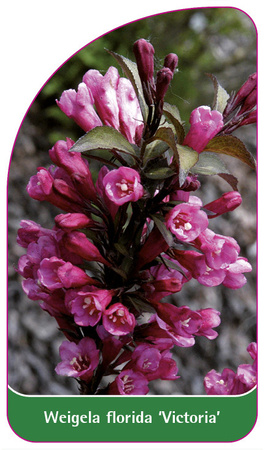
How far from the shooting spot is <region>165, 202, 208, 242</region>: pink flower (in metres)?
0.69

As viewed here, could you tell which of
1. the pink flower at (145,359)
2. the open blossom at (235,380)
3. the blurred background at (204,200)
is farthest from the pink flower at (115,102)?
the blurred background at (204,200)

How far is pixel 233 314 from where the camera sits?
2.36 m

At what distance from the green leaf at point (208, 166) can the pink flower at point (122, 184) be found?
3.4 inches

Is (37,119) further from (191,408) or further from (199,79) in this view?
(191,408)

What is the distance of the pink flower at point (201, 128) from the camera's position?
0.71 metres

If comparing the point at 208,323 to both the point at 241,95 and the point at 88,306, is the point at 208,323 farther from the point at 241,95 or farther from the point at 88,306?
the point at 241,95

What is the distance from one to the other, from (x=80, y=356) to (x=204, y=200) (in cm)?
180

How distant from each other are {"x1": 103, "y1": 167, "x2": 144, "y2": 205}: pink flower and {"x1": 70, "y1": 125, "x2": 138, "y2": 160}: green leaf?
0.09 feet

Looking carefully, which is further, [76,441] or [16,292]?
[16,292]

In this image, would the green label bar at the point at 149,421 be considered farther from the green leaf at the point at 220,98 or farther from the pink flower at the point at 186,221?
the green leaf at the point at 220,98

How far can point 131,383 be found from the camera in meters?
0.81

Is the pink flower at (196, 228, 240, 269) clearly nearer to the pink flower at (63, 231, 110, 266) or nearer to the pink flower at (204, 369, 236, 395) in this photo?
the pink flower at (63, 231, 110, 266)

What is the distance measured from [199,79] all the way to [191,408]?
1.64 meters

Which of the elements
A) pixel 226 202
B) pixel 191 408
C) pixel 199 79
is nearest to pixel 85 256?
pixel 226 202
